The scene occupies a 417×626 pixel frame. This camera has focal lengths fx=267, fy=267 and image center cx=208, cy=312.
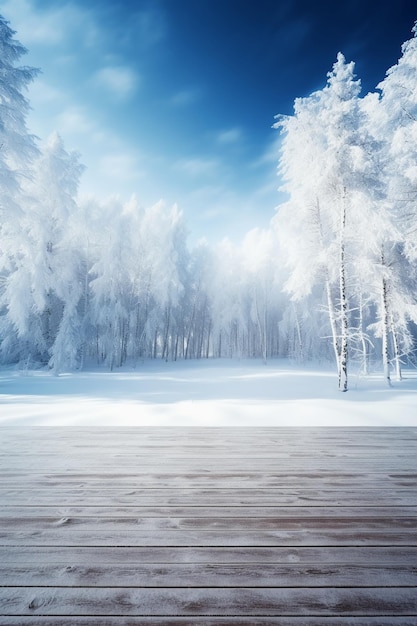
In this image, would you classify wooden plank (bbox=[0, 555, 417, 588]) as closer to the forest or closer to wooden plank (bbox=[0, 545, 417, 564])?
wooden plank (bbox=[0, 545, 417, 564])

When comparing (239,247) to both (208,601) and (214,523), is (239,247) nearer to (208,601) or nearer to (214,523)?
(214,523)

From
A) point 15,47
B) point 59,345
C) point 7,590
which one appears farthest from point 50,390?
point 15,47

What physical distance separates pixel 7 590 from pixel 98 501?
3.48 ft

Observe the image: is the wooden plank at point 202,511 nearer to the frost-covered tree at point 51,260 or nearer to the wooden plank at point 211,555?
the wooden plank at point 211,555

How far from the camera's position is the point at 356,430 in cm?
509

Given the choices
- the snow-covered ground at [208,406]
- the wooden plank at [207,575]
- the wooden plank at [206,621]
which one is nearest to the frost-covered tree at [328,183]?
the snow-covered ground at [208,406]

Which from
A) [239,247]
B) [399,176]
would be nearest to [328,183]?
[399,176]

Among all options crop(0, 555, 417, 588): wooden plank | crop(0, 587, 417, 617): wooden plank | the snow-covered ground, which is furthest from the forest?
crop(0, 587, 417, 617): wooden plank

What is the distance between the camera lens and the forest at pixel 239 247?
10.3 m

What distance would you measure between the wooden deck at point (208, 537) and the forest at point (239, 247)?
7.52 meters

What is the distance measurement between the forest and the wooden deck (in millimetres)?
7519

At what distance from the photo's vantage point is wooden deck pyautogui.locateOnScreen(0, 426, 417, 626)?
1.50 meters

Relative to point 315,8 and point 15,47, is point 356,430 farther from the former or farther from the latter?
point 315,8

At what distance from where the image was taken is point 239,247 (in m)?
31.6
